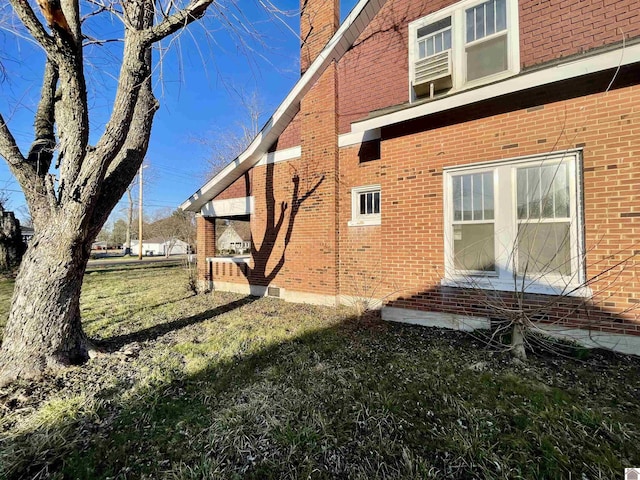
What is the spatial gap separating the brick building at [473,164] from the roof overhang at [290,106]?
5 cm

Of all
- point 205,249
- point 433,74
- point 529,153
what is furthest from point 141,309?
point 529,153

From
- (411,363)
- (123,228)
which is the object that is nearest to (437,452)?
(411,363)

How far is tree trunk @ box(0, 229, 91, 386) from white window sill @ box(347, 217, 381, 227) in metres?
5.05

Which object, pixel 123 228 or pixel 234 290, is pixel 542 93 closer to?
pixel 234 290

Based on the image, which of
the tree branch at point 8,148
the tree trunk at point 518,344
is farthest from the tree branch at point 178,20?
the tree trunk at point 518,344

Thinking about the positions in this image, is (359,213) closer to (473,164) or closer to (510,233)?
(473,164)

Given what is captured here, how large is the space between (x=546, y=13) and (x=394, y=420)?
6.48 m

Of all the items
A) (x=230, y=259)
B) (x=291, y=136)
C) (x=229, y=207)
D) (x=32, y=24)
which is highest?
(x=291, y=136)

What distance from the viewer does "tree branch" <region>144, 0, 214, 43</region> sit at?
3.61m

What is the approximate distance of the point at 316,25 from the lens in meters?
7.82

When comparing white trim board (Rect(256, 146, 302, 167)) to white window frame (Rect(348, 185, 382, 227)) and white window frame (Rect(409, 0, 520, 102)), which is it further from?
white window frame (Rect(409, 0, 520, 102))

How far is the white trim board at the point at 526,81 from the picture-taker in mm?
3760

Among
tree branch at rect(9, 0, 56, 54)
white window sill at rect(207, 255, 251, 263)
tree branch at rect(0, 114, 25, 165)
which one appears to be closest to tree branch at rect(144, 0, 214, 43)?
tree branch at rect(9, 0, 56, 54)

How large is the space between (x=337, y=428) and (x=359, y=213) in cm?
502
